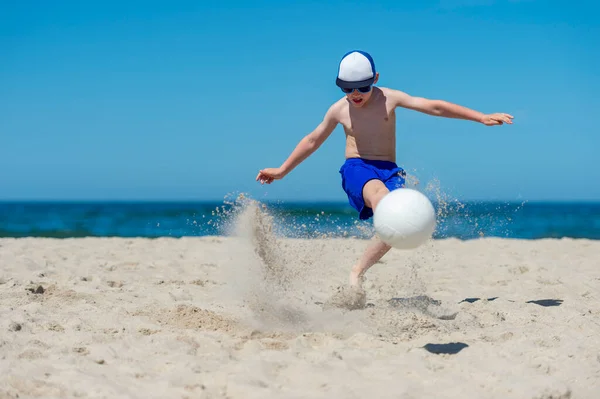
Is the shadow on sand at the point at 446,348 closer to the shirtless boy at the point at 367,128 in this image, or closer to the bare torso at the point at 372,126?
the shirtless boy at the point at 367,128

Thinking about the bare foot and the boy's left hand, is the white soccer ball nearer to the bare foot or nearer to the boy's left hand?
the boy's left hand

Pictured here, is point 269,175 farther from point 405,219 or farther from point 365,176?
point 405,219

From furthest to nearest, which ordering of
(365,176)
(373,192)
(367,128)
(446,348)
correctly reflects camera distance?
1. (367,128)
2. (365,176)
3. (373,192)
4. (446,348)

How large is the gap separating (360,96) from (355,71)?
20cm

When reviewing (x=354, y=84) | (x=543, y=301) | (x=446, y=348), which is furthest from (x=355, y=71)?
(x=543, y=301)

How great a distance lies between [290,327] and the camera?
4.02 m

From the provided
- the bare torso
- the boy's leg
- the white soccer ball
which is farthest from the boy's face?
the white soccer ball

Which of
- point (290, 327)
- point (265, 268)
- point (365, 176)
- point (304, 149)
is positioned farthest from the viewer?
point (265, 268)

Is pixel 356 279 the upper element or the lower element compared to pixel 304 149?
lower

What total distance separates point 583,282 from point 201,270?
3.64 m

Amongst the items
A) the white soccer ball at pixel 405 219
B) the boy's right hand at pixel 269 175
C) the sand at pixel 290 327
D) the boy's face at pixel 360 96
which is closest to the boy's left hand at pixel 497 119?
the boy's face at pixel 360 96

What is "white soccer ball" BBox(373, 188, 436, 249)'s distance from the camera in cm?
338

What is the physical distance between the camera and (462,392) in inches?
112

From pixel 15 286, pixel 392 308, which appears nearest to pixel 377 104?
pixel 392 308
